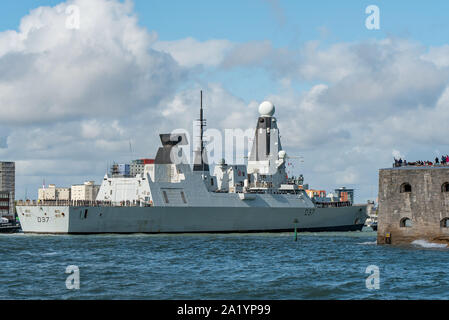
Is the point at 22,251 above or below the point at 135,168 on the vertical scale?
below

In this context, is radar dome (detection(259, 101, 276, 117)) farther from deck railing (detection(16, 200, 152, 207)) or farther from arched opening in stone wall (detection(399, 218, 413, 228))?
arched opening in stone wall (detection(399, 218, 413, 228))

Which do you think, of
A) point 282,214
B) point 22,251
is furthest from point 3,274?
point 282,214

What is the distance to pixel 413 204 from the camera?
3847 cm

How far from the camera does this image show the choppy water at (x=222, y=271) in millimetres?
22172

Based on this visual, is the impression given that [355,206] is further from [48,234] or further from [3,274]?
[3,274]

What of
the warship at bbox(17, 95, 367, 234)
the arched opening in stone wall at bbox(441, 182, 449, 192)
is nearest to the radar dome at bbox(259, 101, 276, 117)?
the warship at bbox(17, 95, 367, 234)

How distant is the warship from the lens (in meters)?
55.2

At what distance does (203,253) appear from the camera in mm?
37094

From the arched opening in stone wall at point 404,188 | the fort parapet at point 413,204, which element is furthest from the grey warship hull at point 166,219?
the arched opening in stone wall at point 404,188

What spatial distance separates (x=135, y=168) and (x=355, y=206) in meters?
26.1

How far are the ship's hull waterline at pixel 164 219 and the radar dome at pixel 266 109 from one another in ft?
41.0

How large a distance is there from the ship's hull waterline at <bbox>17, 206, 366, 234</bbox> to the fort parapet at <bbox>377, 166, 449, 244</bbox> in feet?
58.4

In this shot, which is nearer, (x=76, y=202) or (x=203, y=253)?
(x=203, y=253)
